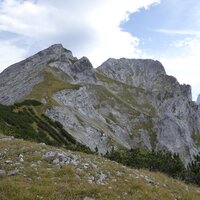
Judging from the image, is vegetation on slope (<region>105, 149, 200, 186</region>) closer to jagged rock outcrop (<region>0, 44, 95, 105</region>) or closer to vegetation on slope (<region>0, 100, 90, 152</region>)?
vegetation on slope (<region>0, 100, 90, 152</region>)

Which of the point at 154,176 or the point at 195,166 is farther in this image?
the point at 195,166

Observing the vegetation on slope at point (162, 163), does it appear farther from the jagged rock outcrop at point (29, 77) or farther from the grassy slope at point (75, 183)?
the jagged rock outcrop at point (29, 77)

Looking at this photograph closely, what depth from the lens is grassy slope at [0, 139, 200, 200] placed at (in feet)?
49.3

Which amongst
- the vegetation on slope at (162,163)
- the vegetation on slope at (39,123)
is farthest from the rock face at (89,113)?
the vegetation on slope at (162,163)

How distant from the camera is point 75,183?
1636cm

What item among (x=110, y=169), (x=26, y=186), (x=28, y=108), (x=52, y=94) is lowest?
(x=26, y=186)

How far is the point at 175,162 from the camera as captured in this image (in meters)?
56.1

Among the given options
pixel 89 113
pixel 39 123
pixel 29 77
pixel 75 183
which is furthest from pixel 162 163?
pixel 29 77

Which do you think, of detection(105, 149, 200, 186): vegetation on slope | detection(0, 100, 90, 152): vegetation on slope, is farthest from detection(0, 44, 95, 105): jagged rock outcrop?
detection(105, 149, 200, 186): vegetation on slope

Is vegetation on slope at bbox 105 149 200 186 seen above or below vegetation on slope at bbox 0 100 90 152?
below

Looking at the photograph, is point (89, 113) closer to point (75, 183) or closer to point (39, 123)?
point (39, 123)

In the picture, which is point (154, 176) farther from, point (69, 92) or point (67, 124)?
point (69, 92)

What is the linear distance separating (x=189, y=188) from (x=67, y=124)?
95282 mm

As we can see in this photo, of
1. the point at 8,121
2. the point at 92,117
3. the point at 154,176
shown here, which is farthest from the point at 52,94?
the point at 154,176
